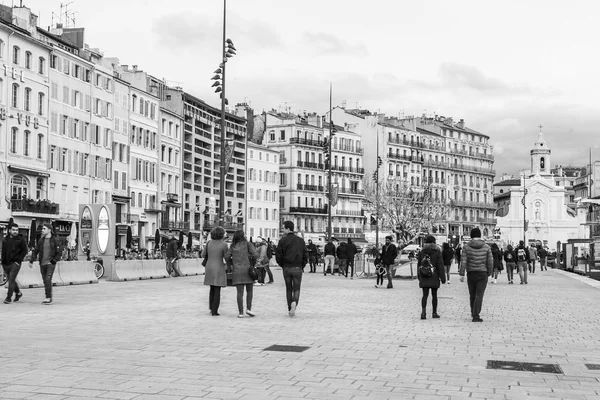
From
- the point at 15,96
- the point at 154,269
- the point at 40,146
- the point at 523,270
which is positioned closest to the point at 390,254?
the point at 523,270

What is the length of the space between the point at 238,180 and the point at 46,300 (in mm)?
84762

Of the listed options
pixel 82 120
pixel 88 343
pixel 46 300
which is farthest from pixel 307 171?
pixel 88 343

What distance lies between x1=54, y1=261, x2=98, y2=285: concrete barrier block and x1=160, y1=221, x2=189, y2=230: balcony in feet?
170

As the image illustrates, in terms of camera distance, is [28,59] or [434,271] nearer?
[434,271]

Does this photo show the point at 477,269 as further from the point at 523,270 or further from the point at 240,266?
the point at 523,270

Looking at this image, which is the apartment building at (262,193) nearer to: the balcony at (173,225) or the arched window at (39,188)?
the balcony at (173,225)

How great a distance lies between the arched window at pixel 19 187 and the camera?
58188mm

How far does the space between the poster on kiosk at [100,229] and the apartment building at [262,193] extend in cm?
7155

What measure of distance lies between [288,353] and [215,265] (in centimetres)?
587

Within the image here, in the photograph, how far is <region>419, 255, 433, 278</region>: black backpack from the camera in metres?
17.6

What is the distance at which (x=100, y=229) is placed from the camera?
3422 cm

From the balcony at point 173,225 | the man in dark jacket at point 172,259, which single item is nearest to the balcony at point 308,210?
the balcony at point 173,225

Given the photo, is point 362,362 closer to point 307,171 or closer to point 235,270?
point 235,270

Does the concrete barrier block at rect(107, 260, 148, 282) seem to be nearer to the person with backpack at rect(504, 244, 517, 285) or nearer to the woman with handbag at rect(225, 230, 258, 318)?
the person with backpack at rect(504, 244, 517, 285)
